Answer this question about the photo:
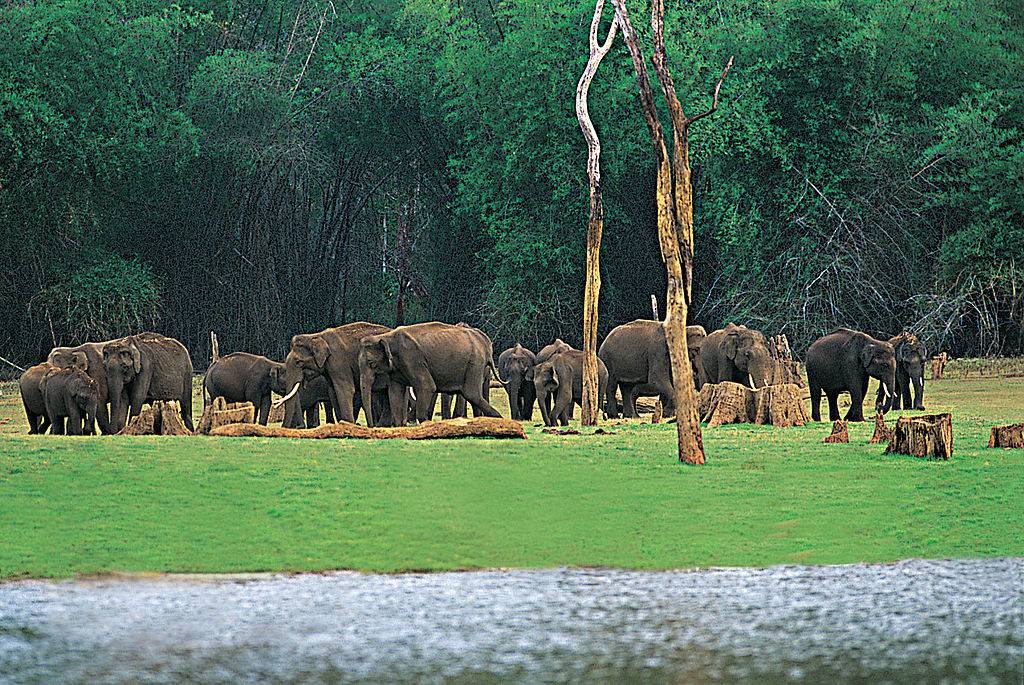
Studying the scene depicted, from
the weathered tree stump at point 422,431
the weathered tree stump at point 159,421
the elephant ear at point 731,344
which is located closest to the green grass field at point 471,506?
the weathered tree stump at point 422,431

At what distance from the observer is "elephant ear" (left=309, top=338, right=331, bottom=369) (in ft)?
54.9

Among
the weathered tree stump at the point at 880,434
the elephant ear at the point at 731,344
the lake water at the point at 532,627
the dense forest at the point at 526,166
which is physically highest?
the dense forest at the point at 526,166

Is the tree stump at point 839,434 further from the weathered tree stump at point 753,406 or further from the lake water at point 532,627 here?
the lake water at point 532,627

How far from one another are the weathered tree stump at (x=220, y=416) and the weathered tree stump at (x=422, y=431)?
2.27ft

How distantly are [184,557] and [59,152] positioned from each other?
19.5 metres

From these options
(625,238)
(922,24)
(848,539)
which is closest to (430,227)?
(625,238)

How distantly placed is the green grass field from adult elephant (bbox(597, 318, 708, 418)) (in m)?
6.59

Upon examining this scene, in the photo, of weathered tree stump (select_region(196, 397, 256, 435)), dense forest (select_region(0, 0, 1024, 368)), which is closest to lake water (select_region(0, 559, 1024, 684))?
weathered tree stump (select_region(196, 397, 256, 435))

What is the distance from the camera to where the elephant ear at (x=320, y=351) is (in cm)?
1673

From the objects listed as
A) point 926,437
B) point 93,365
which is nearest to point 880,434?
point 926,437

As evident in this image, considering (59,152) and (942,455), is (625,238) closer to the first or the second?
(59,152)

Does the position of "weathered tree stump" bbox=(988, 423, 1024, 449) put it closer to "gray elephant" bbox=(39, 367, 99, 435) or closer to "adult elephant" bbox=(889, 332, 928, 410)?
"adult elephant" bbox=(889, 332, 928, 410)

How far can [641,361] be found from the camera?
19.8m

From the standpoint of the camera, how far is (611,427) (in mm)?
16625
